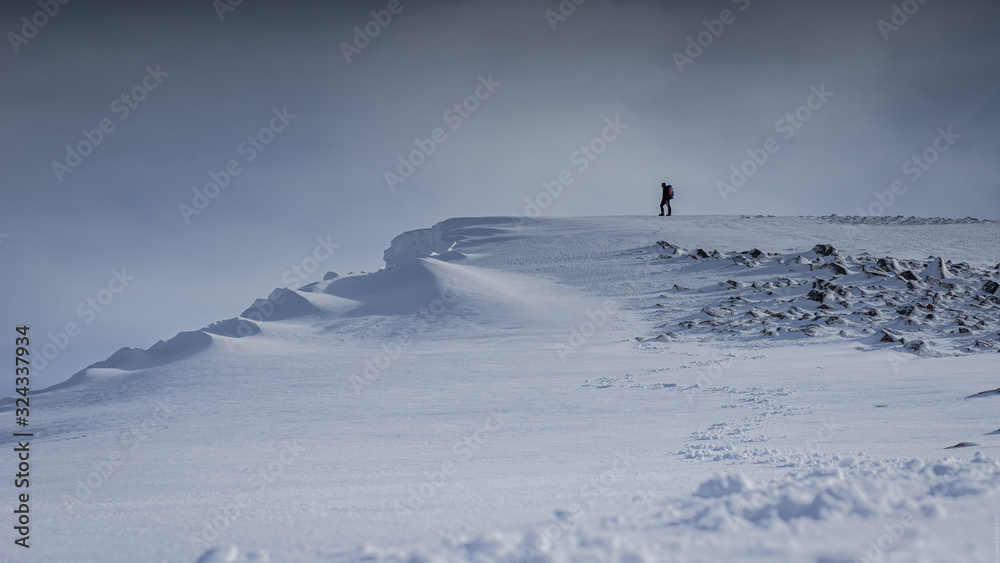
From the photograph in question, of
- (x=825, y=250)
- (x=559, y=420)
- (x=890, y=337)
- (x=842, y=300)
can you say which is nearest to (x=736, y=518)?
(x=559, y=420)

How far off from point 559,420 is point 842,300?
896 cm

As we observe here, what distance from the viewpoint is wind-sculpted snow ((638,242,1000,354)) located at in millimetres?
10797

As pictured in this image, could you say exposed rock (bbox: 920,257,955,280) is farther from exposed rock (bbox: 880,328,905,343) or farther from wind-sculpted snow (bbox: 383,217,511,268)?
wind-sculpted snow (bbox: 383,217,511,268)

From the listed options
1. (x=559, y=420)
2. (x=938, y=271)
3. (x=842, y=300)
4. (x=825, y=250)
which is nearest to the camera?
(x=559, y=420)

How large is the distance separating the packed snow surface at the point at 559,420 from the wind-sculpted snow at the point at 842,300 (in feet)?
0.26

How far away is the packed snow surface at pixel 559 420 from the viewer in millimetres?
2844

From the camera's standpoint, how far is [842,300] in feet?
41.4

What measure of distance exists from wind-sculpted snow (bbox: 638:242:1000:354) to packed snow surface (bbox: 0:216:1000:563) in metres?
0.08

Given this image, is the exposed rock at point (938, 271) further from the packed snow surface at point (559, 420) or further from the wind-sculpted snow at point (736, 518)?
the wind-sculpted snow at point (736, 518)

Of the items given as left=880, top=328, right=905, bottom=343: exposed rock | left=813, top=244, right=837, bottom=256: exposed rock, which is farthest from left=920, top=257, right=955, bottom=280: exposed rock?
left=880, top=328, right=905, bottom=343: exposed rock

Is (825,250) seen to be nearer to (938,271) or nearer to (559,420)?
(938,271)

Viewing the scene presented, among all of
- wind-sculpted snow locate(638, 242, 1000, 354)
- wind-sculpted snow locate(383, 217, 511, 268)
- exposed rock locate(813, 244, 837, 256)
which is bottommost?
wind-sculpted snow locate(638, 242, 1000, 354)

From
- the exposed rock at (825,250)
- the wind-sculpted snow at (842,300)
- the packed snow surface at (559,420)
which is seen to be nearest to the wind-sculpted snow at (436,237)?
the packed snow surface at (559,420)

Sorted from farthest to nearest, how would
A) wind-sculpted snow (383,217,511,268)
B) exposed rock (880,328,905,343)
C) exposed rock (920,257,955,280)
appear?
wind-sculpted snow (383,217,511,268), exposed rock (920,257,955,280), exposed rock (880,328,905,343)
